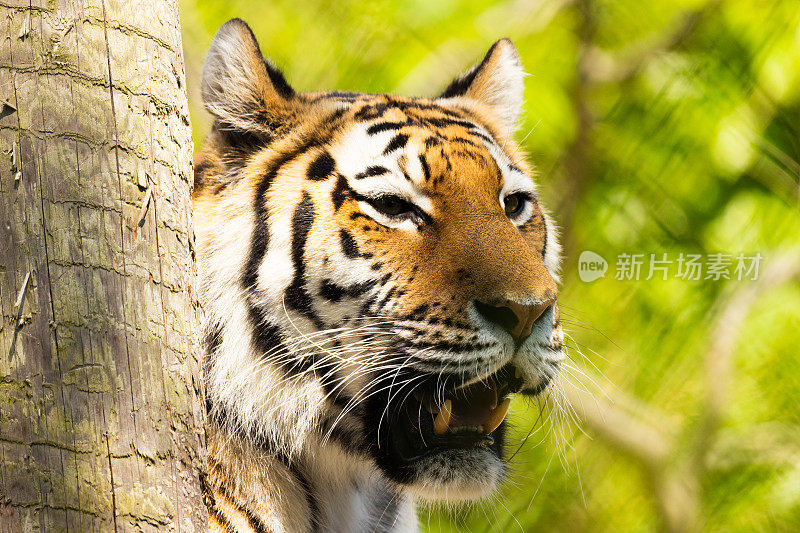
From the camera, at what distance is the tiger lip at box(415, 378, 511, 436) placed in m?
1.85

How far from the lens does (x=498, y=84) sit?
8.23 ft

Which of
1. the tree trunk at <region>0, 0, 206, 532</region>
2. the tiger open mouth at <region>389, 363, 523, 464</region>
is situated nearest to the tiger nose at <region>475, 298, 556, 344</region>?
the tiger open mouth at <region>389, 363, 523, 464</region>

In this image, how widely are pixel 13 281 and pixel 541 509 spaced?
336 cm

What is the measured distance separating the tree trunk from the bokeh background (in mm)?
2699

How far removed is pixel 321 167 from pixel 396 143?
20cm

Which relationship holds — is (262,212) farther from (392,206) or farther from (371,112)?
(371,112)

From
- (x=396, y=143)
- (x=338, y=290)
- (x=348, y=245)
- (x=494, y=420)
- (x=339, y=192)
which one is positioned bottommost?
(x=494, y=420)

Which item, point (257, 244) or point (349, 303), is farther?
point (257, 244)

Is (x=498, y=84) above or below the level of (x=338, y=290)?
above

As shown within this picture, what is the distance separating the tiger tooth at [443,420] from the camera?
1.84 meters

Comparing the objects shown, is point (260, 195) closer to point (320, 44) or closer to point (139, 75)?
point (139, 75)

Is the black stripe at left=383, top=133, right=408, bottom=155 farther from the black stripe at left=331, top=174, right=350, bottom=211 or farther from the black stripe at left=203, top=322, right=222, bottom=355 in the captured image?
the black stripe at left=203, top=322, right=222, bottom=355

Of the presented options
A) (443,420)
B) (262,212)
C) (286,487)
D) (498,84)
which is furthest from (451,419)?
(498,84)

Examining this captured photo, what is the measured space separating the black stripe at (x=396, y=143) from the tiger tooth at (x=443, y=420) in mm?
645
